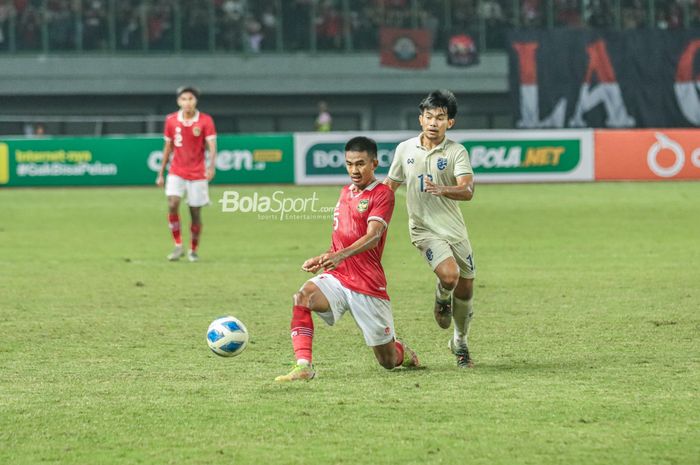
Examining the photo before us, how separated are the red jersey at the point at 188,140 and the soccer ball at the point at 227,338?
858 cm

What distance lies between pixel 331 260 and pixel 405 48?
37197mm

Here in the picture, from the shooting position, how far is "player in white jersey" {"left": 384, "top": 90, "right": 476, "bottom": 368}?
8664 mm

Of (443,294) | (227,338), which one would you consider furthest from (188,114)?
(227,338)

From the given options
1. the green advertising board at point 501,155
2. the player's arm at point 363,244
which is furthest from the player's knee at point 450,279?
the green advertising board at point 501,155

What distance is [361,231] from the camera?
324 inches

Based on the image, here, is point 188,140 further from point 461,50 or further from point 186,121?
point 461,50

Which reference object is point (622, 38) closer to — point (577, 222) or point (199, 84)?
point (199, 84)

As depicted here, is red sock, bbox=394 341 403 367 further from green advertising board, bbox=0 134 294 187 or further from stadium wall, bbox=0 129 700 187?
green advertising board, bbox=0 134 294 187

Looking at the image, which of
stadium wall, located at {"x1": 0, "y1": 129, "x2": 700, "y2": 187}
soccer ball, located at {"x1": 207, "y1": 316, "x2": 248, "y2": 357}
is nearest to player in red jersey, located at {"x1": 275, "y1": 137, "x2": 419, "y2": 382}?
soccer ball, located at {"x1": 207, "y1": 316, "x2": 248, "y2": 357}

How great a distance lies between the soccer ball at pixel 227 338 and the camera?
330 inches

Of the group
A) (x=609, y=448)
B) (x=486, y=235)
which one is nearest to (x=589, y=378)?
(x=609, y=448)

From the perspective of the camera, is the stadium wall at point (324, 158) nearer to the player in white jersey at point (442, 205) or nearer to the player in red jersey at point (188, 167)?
the player in red jersey at point (188, 167)

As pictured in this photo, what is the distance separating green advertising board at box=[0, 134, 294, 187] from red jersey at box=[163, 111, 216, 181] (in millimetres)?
14046

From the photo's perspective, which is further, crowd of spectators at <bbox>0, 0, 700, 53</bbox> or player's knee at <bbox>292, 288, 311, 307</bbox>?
crowd of spectators at <bbox>0, 0, 700, 53</bbox>
